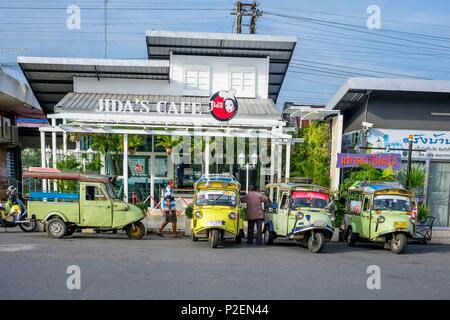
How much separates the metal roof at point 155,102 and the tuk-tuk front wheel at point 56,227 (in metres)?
7.45

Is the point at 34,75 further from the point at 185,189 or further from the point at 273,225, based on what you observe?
the point at 273,225

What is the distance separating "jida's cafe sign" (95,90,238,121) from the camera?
19.9m

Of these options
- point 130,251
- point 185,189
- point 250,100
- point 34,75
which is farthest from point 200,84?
point 130,251

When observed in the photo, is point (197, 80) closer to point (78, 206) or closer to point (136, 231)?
point (136, 231)

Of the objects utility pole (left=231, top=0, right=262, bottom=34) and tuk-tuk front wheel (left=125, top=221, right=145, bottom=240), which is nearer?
tuk-tuk front wheel (left=125, top=221, right=145, bottom=240)

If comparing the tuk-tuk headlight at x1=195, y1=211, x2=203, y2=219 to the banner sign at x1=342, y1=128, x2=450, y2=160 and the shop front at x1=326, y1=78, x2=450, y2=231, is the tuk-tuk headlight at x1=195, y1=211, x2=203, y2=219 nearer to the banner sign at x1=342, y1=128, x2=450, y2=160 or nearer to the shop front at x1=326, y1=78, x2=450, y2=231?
the shop front at x1=326, y1=78, x2=450, y2=231

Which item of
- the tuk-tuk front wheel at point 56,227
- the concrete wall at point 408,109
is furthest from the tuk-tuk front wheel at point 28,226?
the concrete wall at point 408,109

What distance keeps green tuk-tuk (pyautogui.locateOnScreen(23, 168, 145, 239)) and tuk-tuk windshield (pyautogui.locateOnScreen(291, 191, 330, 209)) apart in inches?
189

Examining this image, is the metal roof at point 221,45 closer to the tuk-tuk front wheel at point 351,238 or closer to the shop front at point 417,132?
the shop front at point 417,132

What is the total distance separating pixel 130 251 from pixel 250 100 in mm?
12919

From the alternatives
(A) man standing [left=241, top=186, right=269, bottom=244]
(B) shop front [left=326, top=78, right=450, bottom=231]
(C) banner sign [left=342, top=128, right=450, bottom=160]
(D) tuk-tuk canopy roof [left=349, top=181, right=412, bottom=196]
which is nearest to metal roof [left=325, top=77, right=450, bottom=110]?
(B) shop front [left=326, top=78, right=450, bottom=231]

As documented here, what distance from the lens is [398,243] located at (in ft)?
45.5

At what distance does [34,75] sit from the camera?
22609mm

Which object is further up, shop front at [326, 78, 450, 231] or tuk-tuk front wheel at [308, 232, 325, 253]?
shop front at [326, 78, 450, 231]
